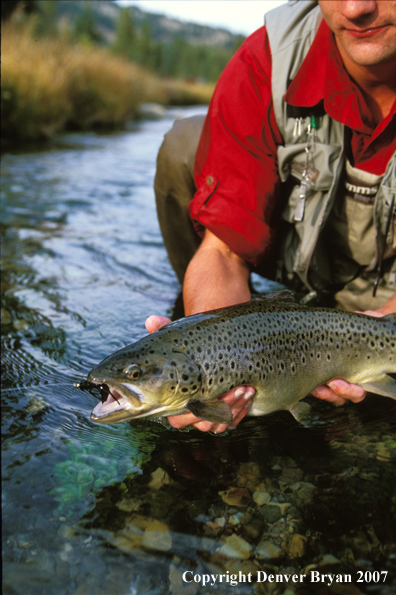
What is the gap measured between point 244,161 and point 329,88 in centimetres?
52

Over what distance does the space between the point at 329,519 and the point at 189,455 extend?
577 millimetres

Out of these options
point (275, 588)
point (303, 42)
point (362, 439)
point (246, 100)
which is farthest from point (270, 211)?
point (275, 588)

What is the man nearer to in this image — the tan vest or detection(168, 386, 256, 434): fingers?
the tan vest

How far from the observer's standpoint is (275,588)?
162cm

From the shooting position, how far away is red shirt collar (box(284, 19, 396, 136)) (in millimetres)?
2520

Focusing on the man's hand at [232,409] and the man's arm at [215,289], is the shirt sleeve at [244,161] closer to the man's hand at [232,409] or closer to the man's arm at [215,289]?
the man's arm at [215,289]

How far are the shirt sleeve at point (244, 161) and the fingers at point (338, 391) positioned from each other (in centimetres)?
78

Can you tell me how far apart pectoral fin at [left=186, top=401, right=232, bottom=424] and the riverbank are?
30.1ft

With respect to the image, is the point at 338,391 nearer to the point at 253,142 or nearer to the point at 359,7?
the point at 253,142

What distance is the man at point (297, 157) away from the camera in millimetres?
2523

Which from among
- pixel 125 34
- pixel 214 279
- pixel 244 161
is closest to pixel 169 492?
pixel 214 279

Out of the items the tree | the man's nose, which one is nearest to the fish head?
the man's nose

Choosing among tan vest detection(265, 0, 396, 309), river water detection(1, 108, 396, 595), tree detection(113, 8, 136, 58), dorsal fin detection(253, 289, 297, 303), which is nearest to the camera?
river water detection(1, 108, 396, 595)

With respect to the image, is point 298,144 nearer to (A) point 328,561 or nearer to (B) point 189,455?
(B) point 189,455
